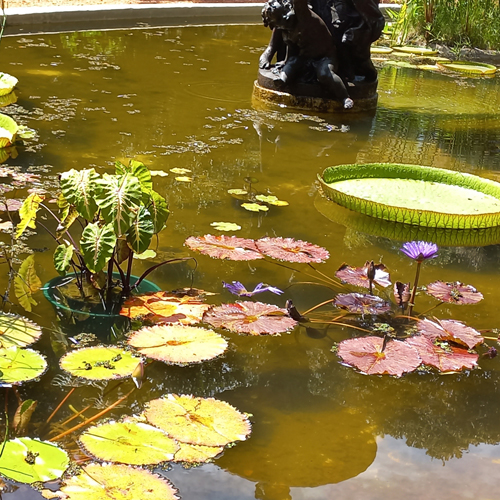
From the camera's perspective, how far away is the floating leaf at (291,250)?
3109 millimetres

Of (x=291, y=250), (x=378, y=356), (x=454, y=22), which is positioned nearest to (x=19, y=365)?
(x=378, y=356)

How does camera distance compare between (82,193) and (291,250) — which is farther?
(291,250)

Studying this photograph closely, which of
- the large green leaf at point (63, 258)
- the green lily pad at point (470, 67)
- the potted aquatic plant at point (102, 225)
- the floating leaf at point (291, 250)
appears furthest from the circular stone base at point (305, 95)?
the large green leaf at point (63, 258)

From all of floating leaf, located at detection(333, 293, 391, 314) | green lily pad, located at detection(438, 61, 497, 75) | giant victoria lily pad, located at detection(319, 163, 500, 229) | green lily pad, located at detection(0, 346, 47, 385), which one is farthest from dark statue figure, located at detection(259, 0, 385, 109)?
green lily pad, located at detection(0, 346, 47, 385)

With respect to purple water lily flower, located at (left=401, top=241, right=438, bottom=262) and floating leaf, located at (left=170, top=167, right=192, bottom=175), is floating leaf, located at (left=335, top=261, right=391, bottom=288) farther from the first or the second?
floating leaf, located at (left=170, top=167, right=192, bottom=175)

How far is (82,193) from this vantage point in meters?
2.48

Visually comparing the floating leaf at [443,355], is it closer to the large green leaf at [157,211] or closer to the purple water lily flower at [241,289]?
the purple water lily flower at [241,289]

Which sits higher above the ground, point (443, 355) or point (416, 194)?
point (416, 194)

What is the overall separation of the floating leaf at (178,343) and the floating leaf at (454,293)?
920 millimetres

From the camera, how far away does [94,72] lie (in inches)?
249

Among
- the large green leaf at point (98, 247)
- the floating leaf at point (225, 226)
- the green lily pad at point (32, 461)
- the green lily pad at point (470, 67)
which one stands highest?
the green lily pad at point (470, 67)

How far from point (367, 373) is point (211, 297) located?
683mm

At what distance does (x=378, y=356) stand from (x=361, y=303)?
0.38m

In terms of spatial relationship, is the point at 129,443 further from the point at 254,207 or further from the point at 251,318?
the point at 254,207
